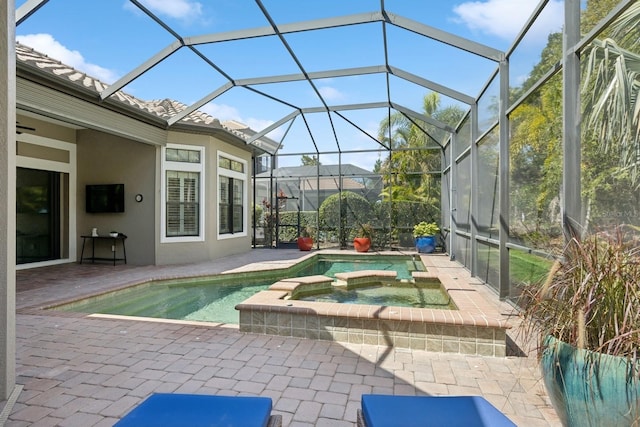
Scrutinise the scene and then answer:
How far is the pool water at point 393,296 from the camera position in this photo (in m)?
5.49

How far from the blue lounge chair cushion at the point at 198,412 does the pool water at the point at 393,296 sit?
4009mm

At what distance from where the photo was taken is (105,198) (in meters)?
8.52

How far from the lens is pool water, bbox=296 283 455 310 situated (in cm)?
549

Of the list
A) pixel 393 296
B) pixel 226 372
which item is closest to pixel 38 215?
pixel 226 372

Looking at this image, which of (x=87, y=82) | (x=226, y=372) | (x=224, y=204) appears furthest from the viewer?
(x=224, y=204)

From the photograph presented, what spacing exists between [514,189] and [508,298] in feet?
5.10

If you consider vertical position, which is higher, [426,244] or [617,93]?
[617,93]

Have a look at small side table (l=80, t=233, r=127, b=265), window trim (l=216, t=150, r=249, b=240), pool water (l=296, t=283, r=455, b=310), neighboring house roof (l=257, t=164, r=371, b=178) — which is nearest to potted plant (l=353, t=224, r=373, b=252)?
neighboring house roof (l=257, t=164, r=371, b=178)

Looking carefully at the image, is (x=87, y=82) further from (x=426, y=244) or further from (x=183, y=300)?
(x=426, y=244)

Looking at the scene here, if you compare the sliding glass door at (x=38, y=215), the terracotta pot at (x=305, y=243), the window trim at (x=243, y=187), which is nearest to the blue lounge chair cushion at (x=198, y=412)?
the window trim at (x=243, y=187)

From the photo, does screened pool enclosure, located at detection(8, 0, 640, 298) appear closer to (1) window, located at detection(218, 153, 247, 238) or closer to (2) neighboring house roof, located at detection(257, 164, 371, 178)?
(1) window, located at detection(218, 153, 247, 238)

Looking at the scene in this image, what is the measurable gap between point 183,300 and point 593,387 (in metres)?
5.60

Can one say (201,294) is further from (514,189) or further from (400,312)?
(514,189)

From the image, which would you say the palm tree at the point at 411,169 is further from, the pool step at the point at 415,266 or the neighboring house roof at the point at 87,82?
the neighboring house roof at the point at 87,82
